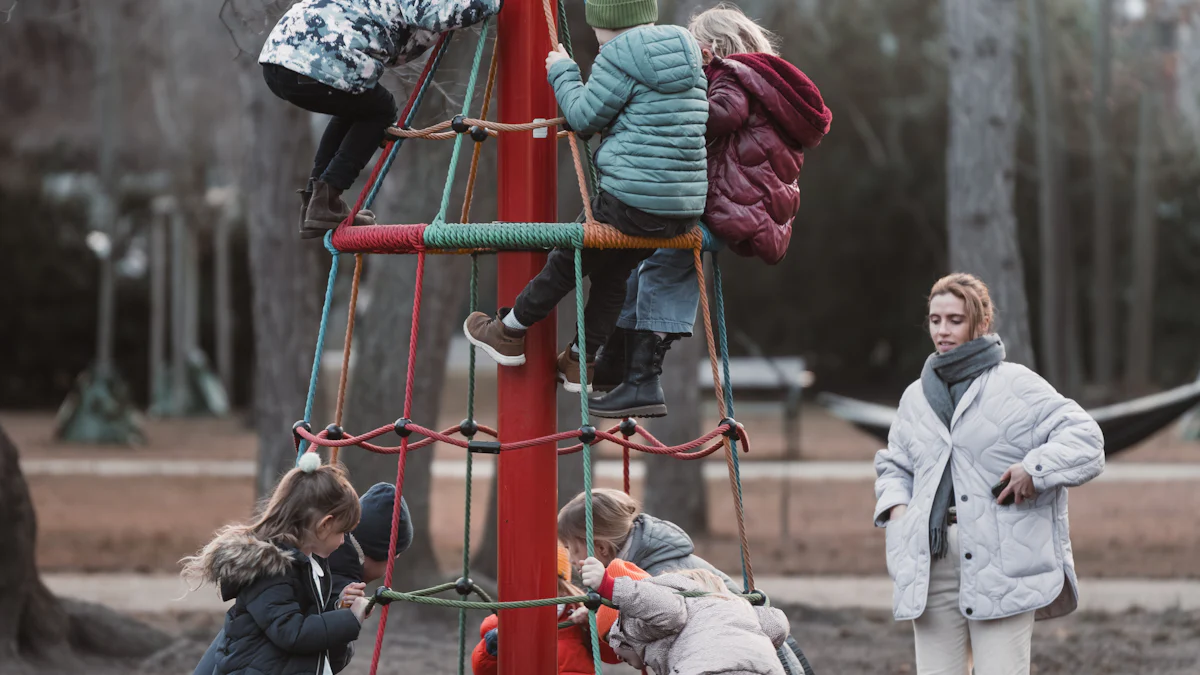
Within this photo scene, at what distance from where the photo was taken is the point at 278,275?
8.55 m

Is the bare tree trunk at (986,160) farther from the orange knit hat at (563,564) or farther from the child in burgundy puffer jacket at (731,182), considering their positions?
the child in burgundy puffer jacket at (731,182)

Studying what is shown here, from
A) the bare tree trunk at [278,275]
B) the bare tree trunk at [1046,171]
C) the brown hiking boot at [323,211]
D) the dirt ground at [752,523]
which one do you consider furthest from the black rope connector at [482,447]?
the bare tree trunk at [1046,171]

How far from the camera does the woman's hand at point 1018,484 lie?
3.67m

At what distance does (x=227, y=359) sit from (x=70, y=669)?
78.4 feet

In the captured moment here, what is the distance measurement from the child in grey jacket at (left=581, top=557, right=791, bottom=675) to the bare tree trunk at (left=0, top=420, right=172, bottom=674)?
378 centimetres

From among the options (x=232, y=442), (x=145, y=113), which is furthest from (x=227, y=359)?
(x=232, y=442)

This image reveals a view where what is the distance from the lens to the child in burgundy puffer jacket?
3.22m

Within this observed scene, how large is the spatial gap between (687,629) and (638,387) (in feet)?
1.89

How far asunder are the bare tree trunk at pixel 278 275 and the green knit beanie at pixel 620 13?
18.3ft

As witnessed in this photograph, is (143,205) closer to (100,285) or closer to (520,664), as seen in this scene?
(100,285)

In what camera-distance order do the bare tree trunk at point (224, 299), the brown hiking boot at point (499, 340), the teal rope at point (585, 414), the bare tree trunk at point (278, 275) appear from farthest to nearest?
the bare tree trunk at point (224, 299)
the bare tree trunk at point (278, 275)
the brown hiking boot at point (499, 340)
the teal rope at point (585, 414)

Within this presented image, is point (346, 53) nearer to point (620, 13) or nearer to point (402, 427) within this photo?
point (620, 13)

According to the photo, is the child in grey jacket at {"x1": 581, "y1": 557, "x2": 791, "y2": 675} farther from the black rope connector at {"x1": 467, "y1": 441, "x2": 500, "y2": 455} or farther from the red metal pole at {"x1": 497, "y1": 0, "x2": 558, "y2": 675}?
the black rope connector at {"x1": 467, "y1": 441, "x2": 500, "y2": 455}

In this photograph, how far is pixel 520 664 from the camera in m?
3.23
